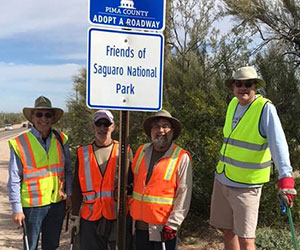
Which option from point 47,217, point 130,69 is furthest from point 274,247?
point 130,69

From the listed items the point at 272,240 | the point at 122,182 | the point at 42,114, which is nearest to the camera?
the point at 122,182

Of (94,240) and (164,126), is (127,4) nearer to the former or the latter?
(164,126)

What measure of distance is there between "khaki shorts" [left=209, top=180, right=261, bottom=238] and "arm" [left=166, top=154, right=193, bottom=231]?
0.50 metres

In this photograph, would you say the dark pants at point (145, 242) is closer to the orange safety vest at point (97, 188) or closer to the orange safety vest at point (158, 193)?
the orange safety vest at point (158, 193)

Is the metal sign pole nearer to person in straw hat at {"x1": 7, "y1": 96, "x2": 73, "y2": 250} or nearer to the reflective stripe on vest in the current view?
the reflective stripe on vest

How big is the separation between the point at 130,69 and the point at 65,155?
4.49ft

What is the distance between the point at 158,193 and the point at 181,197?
0.62 feet

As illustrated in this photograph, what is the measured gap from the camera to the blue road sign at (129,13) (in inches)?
106

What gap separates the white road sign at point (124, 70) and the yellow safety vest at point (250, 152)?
3.11ft

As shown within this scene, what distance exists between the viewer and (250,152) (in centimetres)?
330

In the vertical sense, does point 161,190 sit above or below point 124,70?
below

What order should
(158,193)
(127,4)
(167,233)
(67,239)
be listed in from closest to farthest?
1. (127,4)
2. (167,233)
3. (158,193)
4. (67,239)

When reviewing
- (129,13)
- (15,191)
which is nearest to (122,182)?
(15,191)

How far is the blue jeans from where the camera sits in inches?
137
